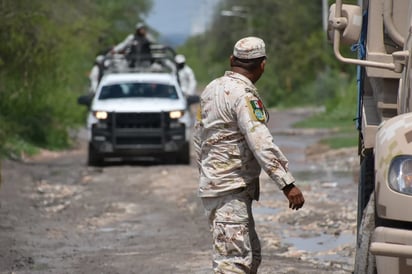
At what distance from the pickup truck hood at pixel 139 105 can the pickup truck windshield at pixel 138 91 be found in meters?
0.25

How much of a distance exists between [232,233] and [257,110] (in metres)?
0.77

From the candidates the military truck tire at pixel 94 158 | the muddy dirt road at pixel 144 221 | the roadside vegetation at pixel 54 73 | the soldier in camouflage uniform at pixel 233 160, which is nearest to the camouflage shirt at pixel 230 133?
the soldier in camouflage uniform at pixel 233 160

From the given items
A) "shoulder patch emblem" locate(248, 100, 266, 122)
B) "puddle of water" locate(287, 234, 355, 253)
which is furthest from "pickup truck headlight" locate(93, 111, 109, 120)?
"shoulder patch emblem" locate(248, 100, 266, 122)

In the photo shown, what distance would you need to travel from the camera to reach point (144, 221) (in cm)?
1491

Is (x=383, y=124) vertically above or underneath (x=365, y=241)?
above

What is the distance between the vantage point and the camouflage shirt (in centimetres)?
752

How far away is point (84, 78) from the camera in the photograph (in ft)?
135

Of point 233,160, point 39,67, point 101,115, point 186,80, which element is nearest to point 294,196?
point 233,160

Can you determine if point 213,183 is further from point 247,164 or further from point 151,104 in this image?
point 151,104

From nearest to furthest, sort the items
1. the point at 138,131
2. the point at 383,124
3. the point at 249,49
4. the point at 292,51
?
the point at 383,124 < the point at 249,49 < the point at 138,131 < the point at 292,51

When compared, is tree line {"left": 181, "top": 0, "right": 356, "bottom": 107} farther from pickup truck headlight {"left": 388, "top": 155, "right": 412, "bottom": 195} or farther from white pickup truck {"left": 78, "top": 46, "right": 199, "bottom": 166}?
pickup truck headlight {"left": 388, "top": 155, "right": 412, "bottom": 195}

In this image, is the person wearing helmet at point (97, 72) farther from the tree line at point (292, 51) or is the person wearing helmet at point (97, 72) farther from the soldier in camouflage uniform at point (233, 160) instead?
the tree line at point (292, 51)

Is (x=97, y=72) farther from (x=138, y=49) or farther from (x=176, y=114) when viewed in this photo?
(x=176, y=114)

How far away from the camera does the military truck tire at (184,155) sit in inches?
901
